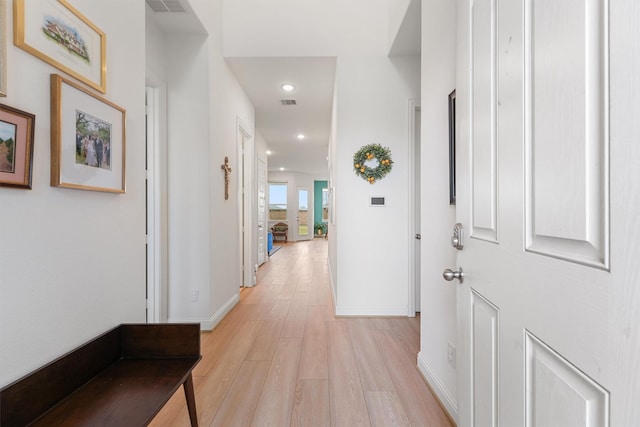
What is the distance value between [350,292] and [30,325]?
8.04 ft

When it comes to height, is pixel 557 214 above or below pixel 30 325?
above

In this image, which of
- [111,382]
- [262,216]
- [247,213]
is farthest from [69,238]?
[262,216]

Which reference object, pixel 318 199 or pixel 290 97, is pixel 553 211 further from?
Result: pixel 318 199

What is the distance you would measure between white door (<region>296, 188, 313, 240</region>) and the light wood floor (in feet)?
25.8

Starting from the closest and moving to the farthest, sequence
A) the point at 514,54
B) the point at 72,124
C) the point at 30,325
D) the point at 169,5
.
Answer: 1. the point at 514,54
2. the point at 30,325
3. the point at 72,124
4. the point at 169,5

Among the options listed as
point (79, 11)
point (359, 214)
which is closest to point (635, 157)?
point (79, 11)

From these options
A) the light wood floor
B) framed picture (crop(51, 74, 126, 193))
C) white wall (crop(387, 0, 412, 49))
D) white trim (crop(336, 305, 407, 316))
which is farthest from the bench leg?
white wall (crop(387, 0, 412, 49))

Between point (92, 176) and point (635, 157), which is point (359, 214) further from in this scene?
point (635, 157)

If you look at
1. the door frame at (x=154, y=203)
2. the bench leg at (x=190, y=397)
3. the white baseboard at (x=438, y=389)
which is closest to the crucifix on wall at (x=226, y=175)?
the door frame at (x=154, y=203)

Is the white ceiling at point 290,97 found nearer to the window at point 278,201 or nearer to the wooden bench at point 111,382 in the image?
the wooden bench at point 111,382

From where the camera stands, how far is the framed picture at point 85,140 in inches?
41.1

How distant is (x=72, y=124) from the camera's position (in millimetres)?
1105

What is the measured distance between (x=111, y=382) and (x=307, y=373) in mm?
1184

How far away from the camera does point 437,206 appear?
5.84 ft
